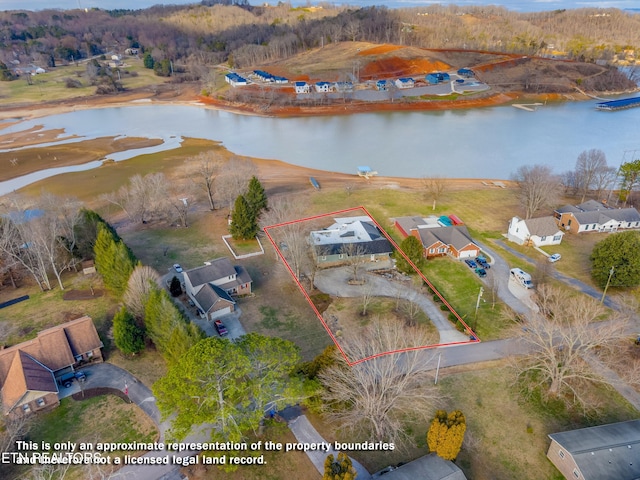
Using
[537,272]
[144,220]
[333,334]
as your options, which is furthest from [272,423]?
[144,220]

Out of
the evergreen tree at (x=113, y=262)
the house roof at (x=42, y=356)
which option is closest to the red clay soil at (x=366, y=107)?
the evergreen tree at (x=113, y=262)

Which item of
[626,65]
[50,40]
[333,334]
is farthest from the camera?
[50,40]

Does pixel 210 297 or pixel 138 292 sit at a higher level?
pixel 138 292

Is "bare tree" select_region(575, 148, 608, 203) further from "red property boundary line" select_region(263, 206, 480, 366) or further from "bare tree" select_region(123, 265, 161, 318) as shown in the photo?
"bare tree" select_region(123, 265, 161, 318)

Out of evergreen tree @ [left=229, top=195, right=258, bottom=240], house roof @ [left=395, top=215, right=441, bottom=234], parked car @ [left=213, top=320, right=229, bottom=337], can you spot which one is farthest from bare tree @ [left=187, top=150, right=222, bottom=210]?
parked car @ [left=213, top=320, right=229, bottom=337]

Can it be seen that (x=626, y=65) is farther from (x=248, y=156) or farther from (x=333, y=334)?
(x=333, y=334)

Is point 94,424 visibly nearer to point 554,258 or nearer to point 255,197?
point 255,197

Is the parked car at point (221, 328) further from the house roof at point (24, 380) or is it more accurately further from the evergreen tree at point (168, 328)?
the house roof at point (24, 380)

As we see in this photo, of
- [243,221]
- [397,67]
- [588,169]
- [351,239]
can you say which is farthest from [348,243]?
[397,67]
